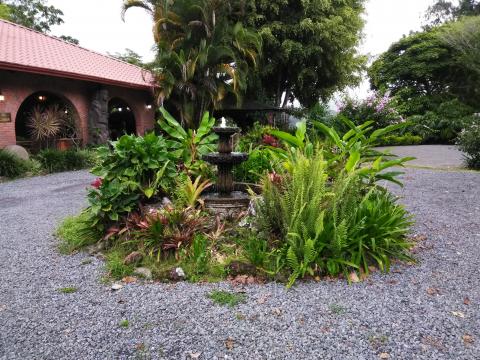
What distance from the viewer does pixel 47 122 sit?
36.2ft

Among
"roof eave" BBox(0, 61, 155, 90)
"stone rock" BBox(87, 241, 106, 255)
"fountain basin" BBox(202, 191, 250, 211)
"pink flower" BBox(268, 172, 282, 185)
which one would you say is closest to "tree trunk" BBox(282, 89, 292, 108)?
"roof eave" BBox(0, 61, 155, 90)

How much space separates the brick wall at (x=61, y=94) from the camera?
9.80 meters

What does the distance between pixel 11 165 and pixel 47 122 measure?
8.57 ft

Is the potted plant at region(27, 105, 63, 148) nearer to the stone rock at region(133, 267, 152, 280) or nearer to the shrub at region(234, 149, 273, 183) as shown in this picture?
the shrub at region(234, 149, 273, 183)

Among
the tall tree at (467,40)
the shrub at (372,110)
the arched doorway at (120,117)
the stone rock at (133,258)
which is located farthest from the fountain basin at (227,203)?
the tall tree at (467,40)

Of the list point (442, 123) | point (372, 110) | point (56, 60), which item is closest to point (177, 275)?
point (56, 60)

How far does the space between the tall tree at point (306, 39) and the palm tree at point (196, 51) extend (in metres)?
2.04

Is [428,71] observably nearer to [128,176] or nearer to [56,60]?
[56,60]

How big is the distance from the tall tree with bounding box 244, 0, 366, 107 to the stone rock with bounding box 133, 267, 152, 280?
1313 cm

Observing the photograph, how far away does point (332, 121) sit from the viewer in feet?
49.1

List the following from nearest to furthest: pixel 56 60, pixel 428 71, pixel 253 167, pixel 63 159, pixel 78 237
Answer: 1. pixel 78 237
2. pixel 253 167
3. pixel 63 159
4. pixel 56 60
5. pixel 428 71

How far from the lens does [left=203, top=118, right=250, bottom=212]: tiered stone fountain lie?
4.35 meters

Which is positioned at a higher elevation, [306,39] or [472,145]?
[306,39]

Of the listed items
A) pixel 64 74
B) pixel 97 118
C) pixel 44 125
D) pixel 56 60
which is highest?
pixel 56 60
